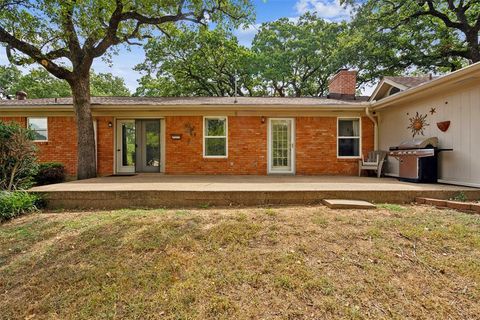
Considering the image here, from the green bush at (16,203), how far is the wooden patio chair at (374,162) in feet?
29.4

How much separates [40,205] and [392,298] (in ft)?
20.0

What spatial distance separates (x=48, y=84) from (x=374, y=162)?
2719 centimetres

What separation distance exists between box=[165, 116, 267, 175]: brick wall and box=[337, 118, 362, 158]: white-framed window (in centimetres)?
265

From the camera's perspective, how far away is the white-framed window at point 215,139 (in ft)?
30.4

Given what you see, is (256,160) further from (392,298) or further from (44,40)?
(44,40)

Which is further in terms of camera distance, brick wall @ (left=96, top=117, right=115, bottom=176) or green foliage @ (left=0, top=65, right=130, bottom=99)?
green foliage @ (left=0, top=65, right=130, bottom=99)

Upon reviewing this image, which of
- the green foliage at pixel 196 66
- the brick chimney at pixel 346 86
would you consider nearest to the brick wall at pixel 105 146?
the brick chimney at pixel 346 86

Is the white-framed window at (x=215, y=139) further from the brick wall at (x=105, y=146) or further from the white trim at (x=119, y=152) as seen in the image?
the brick wall at (x=105, y=146)

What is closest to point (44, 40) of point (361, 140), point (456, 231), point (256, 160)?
point (256, 160)

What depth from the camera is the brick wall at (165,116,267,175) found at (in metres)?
9.20

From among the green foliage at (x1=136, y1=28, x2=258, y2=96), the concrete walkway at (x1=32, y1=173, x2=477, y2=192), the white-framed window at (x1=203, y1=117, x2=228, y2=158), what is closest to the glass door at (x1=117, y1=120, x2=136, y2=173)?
the white-framed window at (x1=203, y1=117, x2=228, y2=158)

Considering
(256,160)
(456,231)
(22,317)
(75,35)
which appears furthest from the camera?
(256,160)

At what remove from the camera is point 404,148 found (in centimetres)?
705

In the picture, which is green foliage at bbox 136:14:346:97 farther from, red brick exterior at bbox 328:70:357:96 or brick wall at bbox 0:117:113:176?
brick wall at bbox 0:117:113:176
